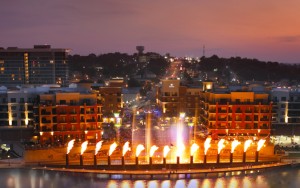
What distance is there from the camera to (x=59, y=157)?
653 inches

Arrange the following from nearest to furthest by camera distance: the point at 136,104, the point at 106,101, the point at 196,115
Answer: the point at 196,115 < the point at 106,101 < the point at 136,104

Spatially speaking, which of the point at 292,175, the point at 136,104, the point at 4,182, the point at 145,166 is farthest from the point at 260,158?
the point at 136,104

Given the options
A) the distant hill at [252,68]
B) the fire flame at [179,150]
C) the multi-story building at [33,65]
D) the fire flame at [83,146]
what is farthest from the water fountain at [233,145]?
the distant hill at [252,68]

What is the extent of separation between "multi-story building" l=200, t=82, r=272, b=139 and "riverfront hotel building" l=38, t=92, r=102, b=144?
589 cm

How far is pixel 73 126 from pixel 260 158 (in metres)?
8.82

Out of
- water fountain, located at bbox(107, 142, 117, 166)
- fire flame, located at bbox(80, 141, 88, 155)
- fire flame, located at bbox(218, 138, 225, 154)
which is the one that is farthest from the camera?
fire flame, located at bbox(218, 138, 225, 154)

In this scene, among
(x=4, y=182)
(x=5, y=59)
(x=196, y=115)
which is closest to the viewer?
(x=4, y=182)

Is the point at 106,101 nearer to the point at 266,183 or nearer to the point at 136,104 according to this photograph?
the point at 136,104

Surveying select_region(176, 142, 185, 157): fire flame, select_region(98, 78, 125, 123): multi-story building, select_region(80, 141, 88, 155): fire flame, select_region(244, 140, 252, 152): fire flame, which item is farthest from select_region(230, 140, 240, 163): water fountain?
select_region(98, 78, 125, 123): multi-story building

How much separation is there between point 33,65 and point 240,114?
3059 cm

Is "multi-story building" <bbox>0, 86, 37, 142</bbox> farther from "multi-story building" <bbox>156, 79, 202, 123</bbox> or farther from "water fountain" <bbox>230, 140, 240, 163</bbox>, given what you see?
"water fountain" <bbox>230, 140, 240, 163</bbox>

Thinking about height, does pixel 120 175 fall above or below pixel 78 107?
below

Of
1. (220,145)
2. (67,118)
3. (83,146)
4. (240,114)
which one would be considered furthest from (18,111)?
(240,114)

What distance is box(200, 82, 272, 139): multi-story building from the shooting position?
63.5ft
